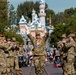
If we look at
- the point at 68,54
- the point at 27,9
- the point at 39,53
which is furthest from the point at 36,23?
the point at 68,54

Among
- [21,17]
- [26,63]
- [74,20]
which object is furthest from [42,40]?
[21,17]

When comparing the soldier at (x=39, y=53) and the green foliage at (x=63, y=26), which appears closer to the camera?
the soldier at (x=39, y=53)

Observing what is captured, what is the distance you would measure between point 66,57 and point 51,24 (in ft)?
469

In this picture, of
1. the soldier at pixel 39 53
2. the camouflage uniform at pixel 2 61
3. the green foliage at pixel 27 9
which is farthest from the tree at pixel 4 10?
the green foliage at pixel 27 9

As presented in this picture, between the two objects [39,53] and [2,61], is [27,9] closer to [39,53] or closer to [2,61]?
[39,53]

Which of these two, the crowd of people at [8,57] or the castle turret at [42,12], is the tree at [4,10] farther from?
the castle turret at [42,12]

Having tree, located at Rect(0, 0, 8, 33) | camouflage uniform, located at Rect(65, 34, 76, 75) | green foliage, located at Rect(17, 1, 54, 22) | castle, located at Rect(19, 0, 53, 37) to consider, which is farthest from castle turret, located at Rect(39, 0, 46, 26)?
camouflage uniform, located at Rect(65, 34, 76, 75)

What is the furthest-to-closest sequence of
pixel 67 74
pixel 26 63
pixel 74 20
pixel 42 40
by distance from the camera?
pixel 74 20 < pixel 26 63 < pixel 42 40 < pixel 67 74

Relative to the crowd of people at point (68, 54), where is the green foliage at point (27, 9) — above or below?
above

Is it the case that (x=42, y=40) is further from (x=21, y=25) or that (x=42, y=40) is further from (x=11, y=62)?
(x=21, y=25)

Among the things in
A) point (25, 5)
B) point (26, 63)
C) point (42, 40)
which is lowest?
point (26, 63)

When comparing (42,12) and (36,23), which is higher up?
(42,12)

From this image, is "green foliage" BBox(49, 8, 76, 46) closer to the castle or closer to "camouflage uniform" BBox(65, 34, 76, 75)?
the castle

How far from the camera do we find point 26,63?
34.6 meters
